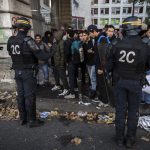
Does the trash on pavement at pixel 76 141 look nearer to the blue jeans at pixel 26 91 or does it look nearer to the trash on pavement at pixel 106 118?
the trash on pavement at pixel 106 118

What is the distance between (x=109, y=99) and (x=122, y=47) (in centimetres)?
243

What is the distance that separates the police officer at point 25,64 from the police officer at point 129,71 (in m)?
1.54

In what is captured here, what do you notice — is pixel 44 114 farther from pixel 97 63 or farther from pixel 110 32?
pixel 110 32

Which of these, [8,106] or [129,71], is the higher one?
[129,71]

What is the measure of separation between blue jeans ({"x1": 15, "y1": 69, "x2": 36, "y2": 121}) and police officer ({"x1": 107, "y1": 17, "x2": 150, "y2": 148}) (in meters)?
1.65

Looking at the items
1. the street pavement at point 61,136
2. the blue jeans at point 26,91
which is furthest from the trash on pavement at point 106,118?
the blue jeans at point 26,91

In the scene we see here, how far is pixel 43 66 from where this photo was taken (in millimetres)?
7793

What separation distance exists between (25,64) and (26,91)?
0.55 meters

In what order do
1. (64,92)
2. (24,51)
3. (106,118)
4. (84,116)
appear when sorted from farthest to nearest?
(64,92) → (84,116) → (106,118) → (24,51)

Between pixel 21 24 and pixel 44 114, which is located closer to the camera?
pixel 21 24

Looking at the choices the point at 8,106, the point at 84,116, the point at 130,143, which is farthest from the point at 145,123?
the point at 8,106

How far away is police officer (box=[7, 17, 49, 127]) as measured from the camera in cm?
437

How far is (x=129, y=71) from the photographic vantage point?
368 cm

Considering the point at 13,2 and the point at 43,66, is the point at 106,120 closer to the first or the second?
the point at 43,66
